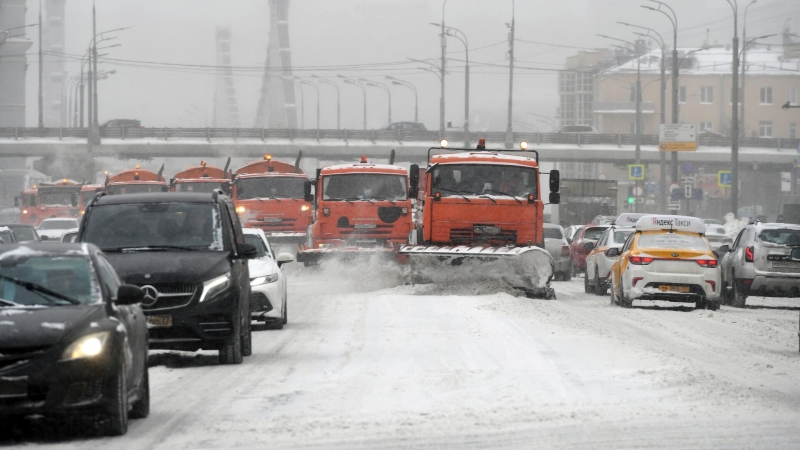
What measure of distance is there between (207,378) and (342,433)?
3.67 m

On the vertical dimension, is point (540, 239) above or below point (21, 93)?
below

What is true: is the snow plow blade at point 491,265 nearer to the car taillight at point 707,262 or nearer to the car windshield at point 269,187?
the car taillight at point 707,262

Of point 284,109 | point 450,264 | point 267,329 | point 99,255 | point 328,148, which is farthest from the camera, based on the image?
point 284,109

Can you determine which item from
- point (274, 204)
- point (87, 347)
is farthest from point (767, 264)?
point (87, 347)

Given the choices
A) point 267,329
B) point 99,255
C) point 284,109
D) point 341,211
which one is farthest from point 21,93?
point 99,255

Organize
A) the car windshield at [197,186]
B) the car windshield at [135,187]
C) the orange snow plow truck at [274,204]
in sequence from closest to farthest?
the orange snow plow truck at [274,204] → the car windshield at [197,186] → the car windshield at [135,187]

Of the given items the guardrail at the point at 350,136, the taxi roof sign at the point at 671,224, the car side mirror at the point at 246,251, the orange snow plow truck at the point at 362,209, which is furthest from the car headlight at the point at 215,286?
the guardrail at the point at 350,136

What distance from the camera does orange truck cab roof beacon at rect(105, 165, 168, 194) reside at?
40.3 meters

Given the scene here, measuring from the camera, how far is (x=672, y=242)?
77.4ft

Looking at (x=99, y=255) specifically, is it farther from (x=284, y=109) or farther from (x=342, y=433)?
(x=284, y=109)

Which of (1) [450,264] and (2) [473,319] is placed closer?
(2) [473,319]

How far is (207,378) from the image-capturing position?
12.5 metres

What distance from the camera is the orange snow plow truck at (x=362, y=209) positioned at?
2977 centimetres

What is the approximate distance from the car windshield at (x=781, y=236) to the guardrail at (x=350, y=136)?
59.9 m
